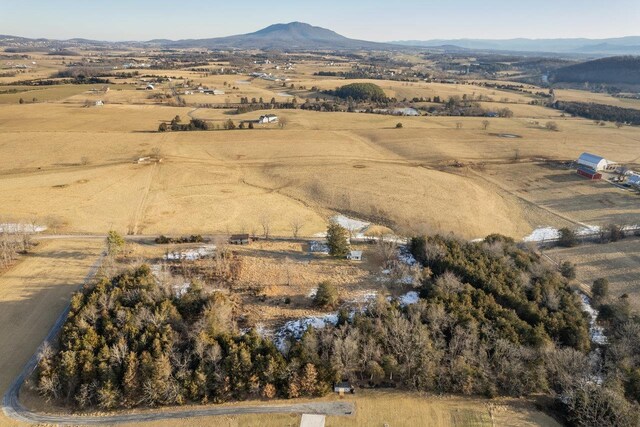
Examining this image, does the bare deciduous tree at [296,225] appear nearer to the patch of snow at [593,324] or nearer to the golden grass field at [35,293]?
the golden grass field at [35,293]

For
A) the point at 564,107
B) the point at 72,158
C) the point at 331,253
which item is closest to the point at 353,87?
the point at 564,107

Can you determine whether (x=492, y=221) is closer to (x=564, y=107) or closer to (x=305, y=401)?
(x=305, y=401)

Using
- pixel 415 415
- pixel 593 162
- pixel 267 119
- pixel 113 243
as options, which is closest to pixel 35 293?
pixel 113 243

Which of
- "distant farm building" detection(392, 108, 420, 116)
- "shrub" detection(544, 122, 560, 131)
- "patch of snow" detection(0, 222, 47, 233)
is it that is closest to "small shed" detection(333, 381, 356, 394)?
"patch of snow" detection(0, 222, 47, 233)

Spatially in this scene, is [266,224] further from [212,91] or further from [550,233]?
[212,91]

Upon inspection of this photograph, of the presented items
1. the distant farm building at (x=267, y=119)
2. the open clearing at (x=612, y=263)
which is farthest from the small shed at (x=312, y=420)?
the distant farm building at (x=267, y=119)

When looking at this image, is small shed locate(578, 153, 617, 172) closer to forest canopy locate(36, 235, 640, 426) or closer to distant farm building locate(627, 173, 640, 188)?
distant farm building locate(627, 173, 640, 188)
